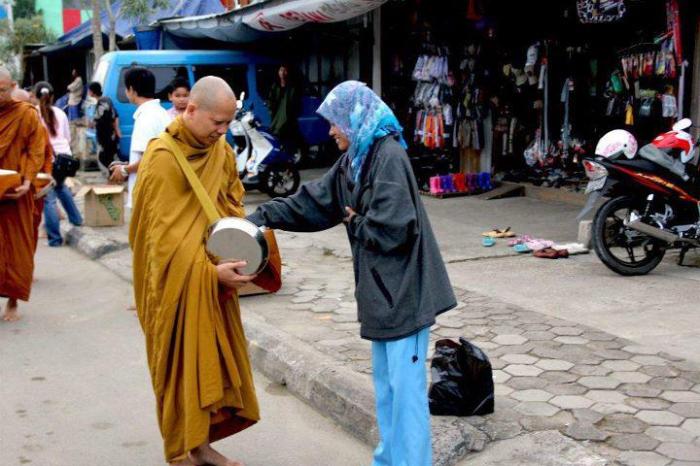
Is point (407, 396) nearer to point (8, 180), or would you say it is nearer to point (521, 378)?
point (521, 378)

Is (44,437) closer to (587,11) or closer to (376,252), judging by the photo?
(376,252)

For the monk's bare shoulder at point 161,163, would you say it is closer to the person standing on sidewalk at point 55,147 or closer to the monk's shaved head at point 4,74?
Answer: the monk's shaved head at point 4,74

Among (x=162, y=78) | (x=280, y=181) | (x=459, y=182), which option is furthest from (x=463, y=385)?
(x=162, y=78)

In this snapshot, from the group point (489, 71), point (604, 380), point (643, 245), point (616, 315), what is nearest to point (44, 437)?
point (604, 380)

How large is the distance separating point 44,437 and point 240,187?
1609 mm

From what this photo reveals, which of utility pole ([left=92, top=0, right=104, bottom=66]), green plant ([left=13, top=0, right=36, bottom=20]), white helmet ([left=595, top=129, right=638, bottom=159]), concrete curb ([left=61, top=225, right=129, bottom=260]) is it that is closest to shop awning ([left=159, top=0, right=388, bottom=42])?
utility pole ([left=92, top=0, right=104, bottom=66])

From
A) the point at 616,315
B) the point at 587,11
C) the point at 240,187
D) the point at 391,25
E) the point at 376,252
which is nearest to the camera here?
the point at 376,252

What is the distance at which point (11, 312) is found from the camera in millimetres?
6543

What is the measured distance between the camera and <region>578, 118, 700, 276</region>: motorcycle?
21.9 feet

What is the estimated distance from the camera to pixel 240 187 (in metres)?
3.92

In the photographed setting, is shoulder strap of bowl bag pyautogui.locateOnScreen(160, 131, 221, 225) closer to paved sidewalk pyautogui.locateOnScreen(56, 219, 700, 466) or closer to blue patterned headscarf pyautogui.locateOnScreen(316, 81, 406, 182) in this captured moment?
blue patterned headscarf pyautogui.locateOnScreen(316, 81, 406, 182)

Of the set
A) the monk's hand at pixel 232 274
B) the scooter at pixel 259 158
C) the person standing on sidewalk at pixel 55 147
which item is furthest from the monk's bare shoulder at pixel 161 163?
the scooter at pixel 259 158

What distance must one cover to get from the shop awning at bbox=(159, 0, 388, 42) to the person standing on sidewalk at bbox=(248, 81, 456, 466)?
7.01 meters

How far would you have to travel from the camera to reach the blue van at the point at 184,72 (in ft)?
43.4
